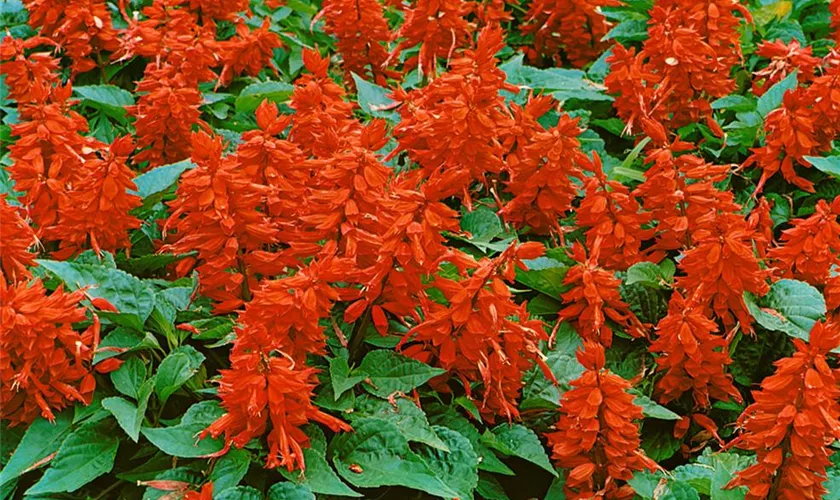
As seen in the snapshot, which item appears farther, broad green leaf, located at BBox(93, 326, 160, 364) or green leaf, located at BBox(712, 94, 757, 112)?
green leaf, located at BBox(712, 94, 757, 112)

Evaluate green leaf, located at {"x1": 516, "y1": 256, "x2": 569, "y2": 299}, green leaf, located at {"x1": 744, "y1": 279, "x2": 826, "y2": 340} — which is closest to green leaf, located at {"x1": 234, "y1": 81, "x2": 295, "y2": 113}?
green leaf, located at {"x1": 516, "y1": 256, "x2": 569, "y2": 299}

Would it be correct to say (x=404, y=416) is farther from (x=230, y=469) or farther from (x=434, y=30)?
(x=434, y=30)

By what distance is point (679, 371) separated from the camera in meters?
2.75

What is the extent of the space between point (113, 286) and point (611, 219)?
143 cm

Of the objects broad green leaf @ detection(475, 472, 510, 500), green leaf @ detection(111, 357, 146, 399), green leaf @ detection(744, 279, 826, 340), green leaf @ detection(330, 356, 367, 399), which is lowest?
broad green leaf @ detection(475, 472, 510, 500)

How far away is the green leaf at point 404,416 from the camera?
2400 mm

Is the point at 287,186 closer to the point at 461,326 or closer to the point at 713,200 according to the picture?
the point at 461,326

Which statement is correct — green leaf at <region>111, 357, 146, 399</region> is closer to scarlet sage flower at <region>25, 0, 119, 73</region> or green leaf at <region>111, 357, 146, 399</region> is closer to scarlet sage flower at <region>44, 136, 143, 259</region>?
scarlet sage flower at <region>44, 136, 143, 259</region>

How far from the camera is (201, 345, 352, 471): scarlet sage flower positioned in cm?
215

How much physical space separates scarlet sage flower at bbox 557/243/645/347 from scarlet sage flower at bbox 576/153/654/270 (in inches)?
3.2

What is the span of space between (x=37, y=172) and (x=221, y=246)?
0.69 m

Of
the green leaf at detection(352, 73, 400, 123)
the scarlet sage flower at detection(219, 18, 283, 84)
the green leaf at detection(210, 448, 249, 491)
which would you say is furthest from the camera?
the scarlet sage flower at detection(219, 18, 283, 84)

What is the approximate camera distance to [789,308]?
279 cm

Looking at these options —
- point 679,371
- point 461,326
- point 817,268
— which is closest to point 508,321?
point 461,326
